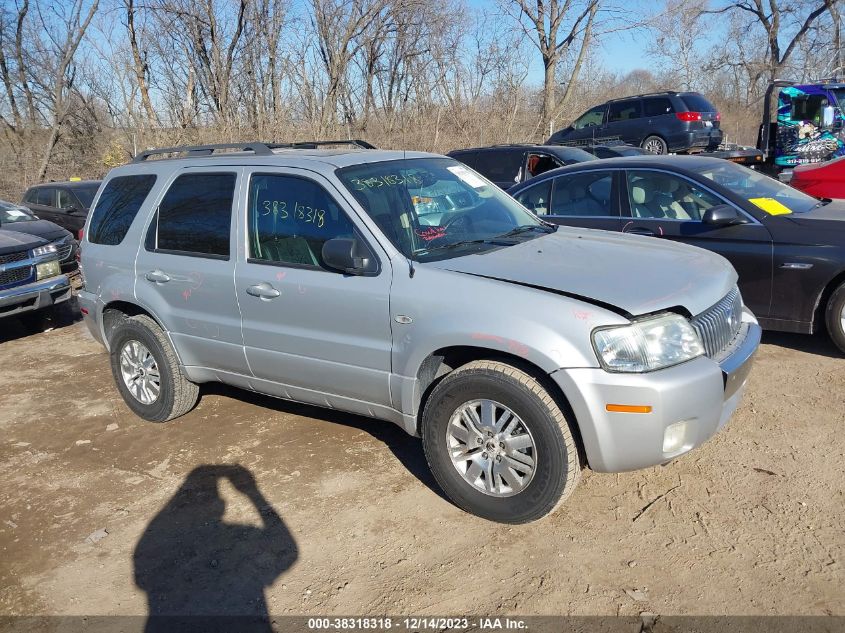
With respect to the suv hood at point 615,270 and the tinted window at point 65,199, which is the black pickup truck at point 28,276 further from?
the suv hood at point 615,270

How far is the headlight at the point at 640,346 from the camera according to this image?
325 centimetres

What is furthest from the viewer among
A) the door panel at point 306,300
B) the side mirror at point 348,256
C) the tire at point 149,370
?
the tire at point 149,370

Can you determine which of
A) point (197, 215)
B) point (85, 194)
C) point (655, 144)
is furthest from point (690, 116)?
point (197, 215)

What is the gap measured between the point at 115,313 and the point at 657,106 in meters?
15.6

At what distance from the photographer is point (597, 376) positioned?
3.24m

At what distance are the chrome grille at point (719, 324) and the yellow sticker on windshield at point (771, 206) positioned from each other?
7.21ft

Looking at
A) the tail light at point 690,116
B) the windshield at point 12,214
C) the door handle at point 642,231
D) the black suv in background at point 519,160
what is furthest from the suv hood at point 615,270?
the tail light at point 690,116

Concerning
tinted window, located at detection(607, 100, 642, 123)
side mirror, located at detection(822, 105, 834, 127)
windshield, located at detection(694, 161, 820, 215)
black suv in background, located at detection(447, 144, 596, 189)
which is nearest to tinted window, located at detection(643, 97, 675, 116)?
tinted window, located at detection(607, 100, 642, 123)

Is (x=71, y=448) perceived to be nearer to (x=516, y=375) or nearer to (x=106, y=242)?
(x=106, y=242)

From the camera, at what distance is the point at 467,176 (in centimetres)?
491

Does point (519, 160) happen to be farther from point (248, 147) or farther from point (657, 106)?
point (657, 106)

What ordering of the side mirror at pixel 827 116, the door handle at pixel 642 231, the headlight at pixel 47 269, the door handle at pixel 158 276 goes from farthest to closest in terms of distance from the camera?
the side mirror at pixel 827 116
the headlight at pixel 47 269
the door handle at pixel 642 231
the door handle at pixel 158 276

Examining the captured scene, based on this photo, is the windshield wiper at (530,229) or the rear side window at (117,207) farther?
the rear side window at (117,207)

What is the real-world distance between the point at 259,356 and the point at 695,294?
2.56 m
